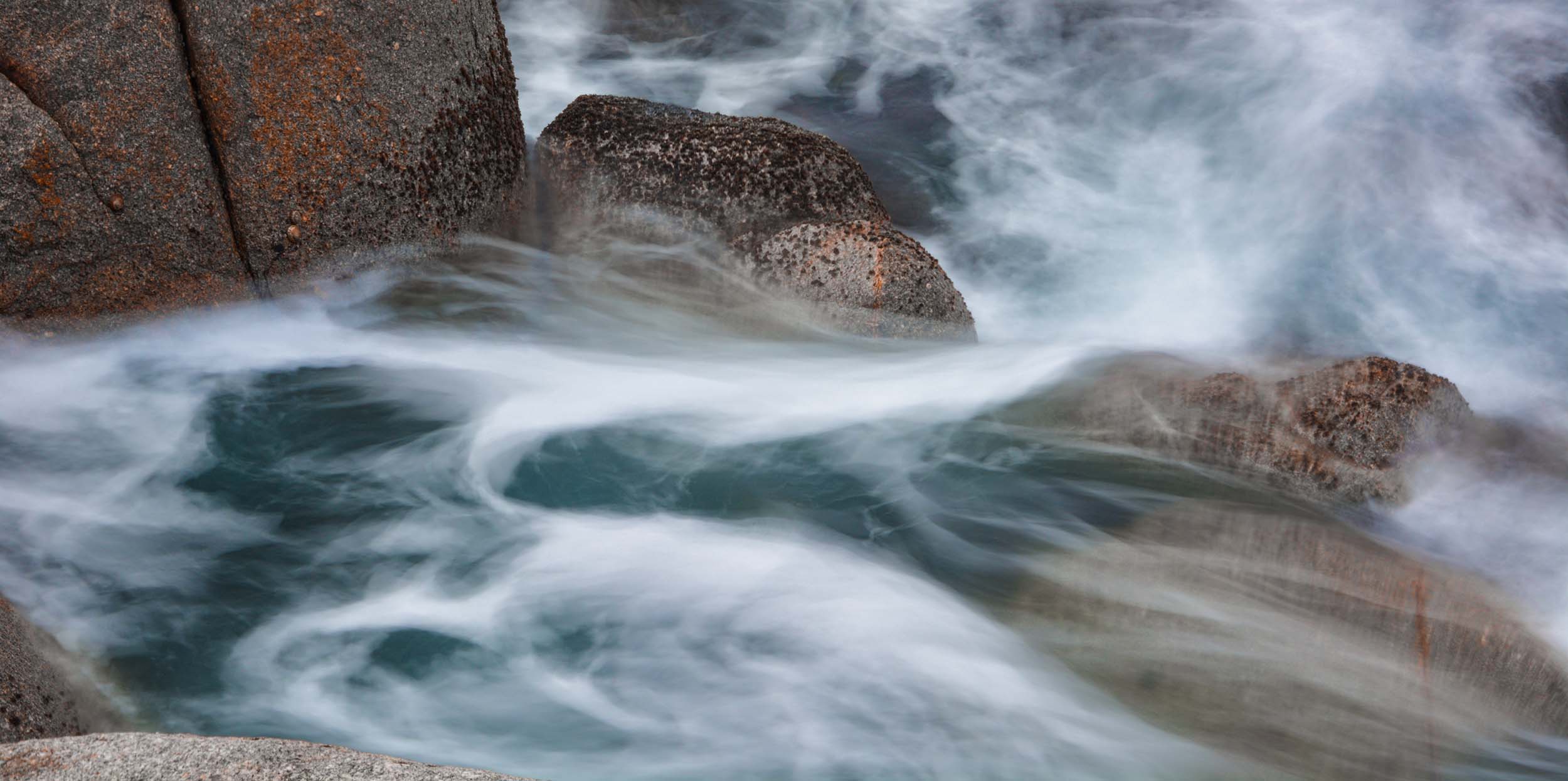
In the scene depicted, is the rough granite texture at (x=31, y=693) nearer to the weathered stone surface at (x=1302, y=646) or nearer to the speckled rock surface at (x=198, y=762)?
the speckled rock surface at (x=198, y=762)

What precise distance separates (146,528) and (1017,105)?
642 centimetres

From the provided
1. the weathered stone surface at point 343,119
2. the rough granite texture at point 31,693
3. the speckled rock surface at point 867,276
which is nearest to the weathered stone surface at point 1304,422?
the speckled rock surface at point 867,276

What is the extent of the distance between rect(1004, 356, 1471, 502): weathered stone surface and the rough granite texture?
3.56m

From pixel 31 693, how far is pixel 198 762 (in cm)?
114

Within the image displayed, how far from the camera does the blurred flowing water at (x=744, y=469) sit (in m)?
3.87

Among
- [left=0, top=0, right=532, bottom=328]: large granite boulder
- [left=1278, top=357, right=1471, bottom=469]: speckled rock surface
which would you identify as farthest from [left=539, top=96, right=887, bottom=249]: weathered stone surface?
[left=1278, top=357, right=1471, bottom=469]: speckled rock surface

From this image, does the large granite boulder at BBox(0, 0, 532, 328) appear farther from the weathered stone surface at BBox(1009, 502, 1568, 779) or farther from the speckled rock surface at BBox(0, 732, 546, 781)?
the weathered stone surface at BBox(1009, 502, 1568, 779)

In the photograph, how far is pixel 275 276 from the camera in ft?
17.6

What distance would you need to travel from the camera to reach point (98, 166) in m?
4.82

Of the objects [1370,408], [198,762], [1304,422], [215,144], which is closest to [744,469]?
[1304,422]

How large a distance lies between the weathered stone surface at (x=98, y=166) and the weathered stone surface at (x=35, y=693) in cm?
156

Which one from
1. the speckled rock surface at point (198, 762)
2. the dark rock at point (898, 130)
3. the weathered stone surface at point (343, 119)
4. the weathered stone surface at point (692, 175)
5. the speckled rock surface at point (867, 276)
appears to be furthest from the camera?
the dark rock at point (898, 130)

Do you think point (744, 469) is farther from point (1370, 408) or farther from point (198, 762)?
point (198, 762)

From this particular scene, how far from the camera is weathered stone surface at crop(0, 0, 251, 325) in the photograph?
15.4 ft
